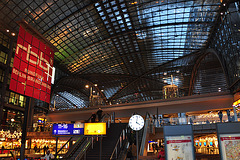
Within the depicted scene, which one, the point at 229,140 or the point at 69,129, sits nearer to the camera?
the point at 229,140

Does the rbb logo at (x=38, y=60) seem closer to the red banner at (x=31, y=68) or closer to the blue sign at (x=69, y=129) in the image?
the red banner at (x=31, y=68)

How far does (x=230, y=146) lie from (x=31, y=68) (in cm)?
1338

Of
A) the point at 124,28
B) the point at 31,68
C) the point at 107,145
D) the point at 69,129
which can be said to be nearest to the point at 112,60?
the point at 124,28

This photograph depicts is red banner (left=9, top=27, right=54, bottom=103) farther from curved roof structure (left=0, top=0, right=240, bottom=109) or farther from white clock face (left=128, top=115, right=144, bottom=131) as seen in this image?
curved roof structure (left=0, top=0, right=240, bottom=109)

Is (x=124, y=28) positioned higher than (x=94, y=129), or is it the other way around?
(x=124, y=28)

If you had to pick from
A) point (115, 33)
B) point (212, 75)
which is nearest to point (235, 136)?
point (115, 33)

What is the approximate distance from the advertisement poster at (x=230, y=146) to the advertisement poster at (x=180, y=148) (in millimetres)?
1146

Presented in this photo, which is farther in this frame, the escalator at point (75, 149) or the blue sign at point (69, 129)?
the escalator at point (75, 149)

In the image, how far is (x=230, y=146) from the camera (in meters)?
7.59

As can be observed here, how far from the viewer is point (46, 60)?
17.1 m

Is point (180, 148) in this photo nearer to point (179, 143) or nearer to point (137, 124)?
point (179, 143)

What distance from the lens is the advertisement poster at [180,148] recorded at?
26.1ft

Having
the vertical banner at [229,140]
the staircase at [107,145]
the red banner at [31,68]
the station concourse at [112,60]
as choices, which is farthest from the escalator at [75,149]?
the vertical banner at [229,140]

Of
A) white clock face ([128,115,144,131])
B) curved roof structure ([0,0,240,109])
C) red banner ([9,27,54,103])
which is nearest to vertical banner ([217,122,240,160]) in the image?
white clock face ([128,115,144,131])
